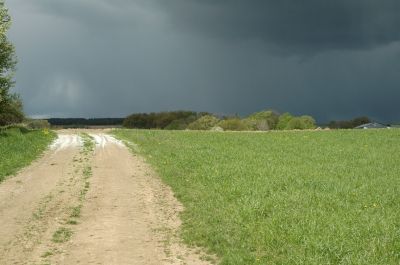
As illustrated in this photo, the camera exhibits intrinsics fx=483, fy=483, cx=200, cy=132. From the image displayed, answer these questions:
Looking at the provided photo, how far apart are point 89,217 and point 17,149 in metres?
17.6

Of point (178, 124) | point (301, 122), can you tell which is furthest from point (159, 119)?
point (301, 122)

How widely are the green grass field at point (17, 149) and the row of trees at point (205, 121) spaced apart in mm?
63884

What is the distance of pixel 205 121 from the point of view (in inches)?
4446

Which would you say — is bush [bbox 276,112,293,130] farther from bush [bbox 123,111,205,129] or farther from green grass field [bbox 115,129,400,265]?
green grass field [bbox 115,129,400,265]

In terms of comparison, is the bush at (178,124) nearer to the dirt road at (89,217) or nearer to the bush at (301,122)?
the bush at (301,122)

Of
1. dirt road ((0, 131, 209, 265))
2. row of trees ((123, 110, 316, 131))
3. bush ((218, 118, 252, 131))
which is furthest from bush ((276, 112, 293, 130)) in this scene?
dirt road ((0, 131, 209, 265))

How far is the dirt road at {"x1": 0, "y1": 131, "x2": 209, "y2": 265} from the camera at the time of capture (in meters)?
10.8

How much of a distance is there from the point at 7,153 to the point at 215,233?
64.5ft

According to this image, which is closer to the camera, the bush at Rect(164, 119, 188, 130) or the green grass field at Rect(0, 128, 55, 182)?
the green grass field at Rect(0, 128, 55, 182)

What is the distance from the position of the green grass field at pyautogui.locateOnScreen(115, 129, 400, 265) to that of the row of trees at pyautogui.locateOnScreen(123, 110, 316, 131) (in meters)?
73.1

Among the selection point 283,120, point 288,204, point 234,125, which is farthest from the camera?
point 283,120

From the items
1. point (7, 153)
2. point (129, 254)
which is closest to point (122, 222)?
point (129, 254)

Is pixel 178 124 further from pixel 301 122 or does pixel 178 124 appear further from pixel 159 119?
pixel 301 122

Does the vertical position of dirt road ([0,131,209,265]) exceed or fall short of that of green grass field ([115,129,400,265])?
it falls short
